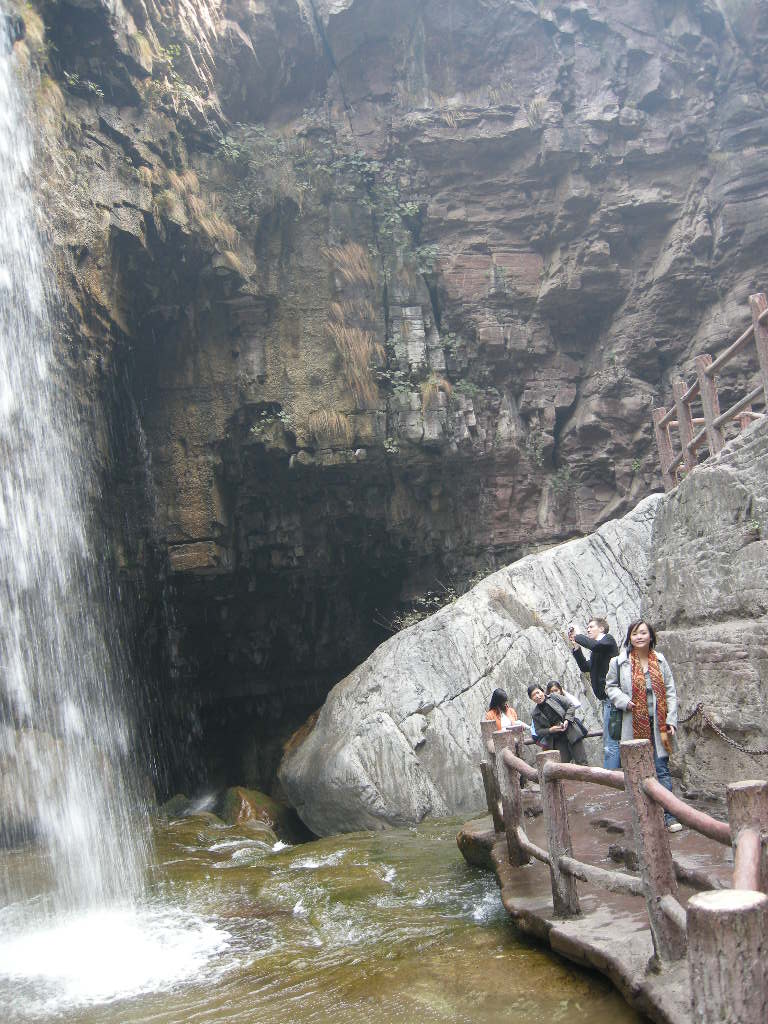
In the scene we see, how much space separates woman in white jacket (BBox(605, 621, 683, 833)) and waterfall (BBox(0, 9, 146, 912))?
22.2 feet

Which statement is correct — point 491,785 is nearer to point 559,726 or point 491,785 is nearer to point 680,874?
point 559,726

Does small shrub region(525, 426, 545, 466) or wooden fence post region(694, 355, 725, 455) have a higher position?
small shrub region(525, 426, 545, 466)

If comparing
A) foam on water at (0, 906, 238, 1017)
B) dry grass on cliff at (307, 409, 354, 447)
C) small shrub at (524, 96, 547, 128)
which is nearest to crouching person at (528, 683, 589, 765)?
foam on water at (0, 906, 238, 1017)

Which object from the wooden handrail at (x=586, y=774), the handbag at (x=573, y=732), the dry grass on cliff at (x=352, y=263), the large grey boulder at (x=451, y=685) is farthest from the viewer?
the dry grass on cliff at (x=352, y=263)

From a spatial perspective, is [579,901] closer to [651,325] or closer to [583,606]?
[583,606]

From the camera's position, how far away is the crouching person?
7765 mm

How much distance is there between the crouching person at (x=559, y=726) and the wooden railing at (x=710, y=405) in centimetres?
289

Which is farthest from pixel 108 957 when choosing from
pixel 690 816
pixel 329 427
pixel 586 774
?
pixel 329 427

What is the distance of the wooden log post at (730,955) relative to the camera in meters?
2.14

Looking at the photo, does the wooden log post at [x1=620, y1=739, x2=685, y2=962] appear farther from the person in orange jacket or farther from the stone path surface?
the person in orange jacket

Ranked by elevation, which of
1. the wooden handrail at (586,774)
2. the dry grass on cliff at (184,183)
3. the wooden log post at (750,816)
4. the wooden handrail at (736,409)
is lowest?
the wooden handrail at (586,774)

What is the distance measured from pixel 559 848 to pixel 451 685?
270 inches

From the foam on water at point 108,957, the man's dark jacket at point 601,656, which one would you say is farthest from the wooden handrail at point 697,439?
the foam on water at point 108,957

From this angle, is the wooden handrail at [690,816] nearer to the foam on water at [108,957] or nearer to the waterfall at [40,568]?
the foam on water at [108,957]
